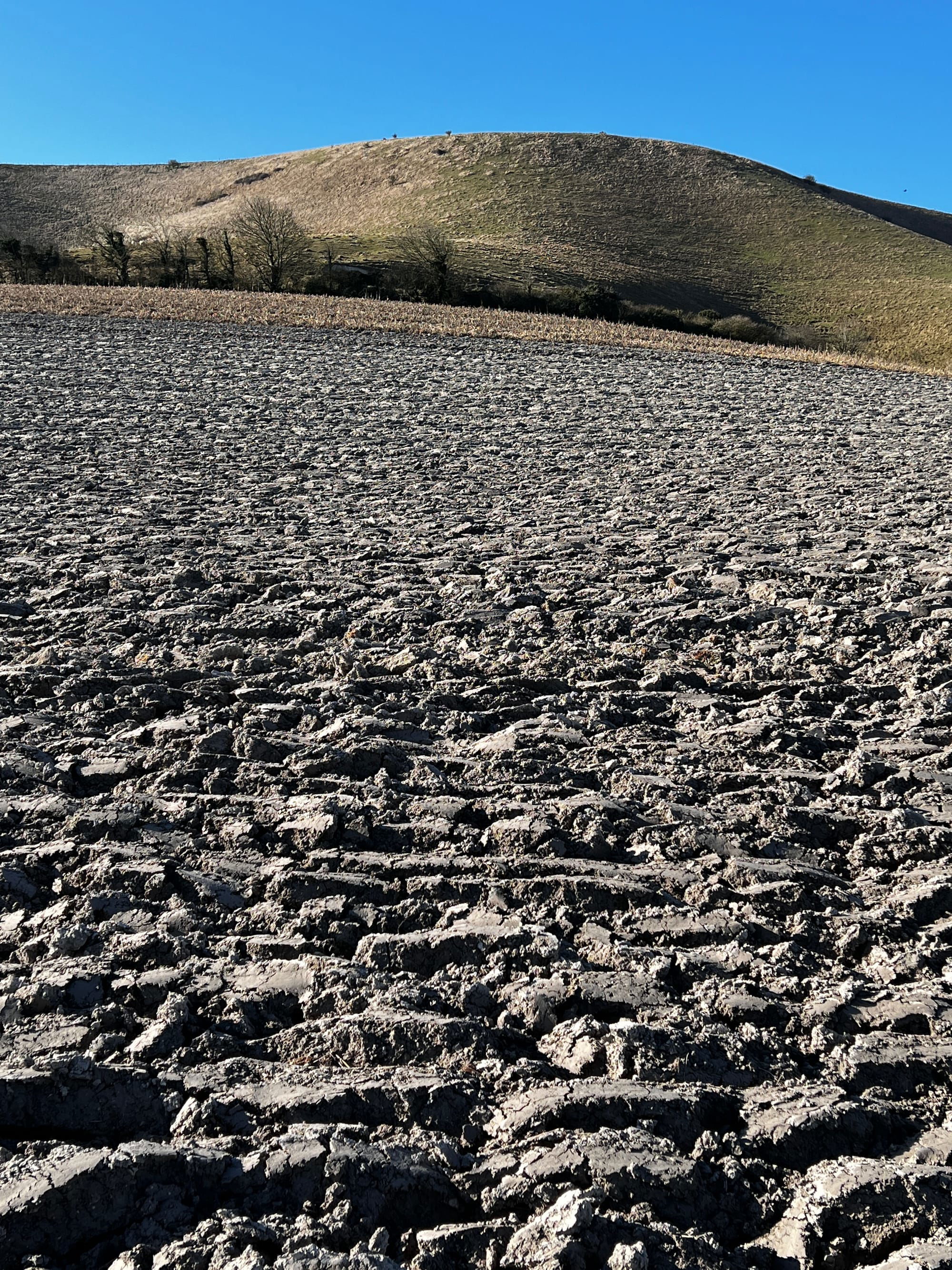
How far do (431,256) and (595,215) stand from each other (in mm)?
22924

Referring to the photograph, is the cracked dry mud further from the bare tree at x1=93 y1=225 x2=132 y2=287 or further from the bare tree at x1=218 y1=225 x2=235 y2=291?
the bare tree at x1=93 y1=225 x2=132 y2=287

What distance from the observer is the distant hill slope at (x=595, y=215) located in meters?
53.9

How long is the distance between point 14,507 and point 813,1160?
819 centimetres

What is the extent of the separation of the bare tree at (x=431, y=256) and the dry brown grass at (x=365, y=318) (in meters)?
10.8

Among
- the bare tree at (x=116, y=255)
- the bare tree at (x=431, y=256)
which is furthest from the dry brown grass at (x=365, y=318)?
the bare tree at (x=116, y=255)

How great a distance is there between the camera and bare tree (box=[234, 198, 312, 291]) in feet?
145

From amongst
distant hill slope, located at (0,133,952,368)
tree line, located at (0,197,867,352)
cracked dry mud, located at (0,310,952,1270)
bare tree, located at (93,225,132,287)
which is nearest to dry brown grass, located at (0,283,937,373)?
tree line, located at (0,197,867,352)

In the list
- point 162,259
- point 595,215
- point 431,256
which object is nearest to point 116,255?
point 162,259

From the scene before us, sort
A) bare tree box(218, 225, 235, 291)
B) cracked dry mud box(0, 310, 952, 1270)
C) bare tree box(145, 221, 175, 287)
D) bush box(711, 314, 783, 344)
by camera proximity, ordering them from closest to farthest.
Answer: cracked dry mud box(0, 310, 952, 1270) → bush box(711, 314, 783, 344) → bare tree box(145, 221, 175, 287) → bare tree box(218, 225, 235, 291)

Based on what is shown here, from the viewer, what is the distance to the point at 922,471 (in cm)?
1022

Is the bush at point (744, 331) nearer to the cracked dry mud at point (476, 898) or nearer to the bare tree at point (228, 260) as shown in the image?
the bare tree at point (228, 260)

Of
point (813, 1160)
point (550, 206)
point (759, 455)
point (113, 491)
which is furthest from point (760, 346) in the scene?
point (550, 206)

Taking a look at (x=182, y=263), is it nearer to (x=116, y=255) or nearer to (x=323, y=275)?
(x=116, y=255)

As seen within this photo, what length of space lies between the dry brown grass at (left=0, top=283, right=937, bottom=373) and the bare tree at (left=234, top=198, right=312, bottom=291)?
14.4 m
